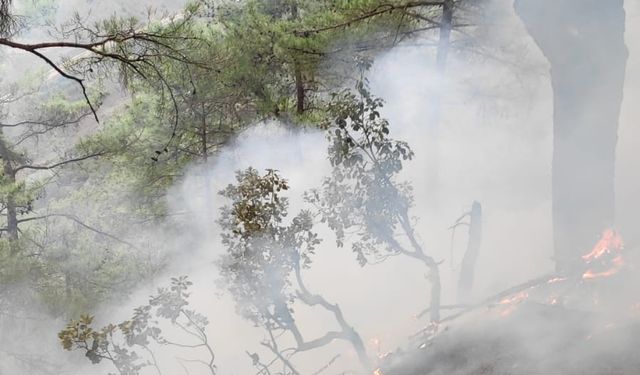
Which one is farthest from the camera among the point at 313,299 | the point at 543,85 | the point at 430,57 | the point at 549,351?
the point at 543,85

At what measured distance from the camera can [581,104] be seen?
7.38 meters

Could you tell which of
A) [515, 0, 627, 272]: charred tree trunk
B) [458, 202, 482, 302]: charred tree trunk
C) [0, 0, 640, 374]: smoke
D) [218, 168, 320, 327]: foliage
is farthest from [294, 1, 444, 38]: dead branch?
[218, 168, 320, 327]: foliage

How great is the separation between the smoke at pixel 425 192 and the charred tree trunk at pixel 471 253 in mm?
768

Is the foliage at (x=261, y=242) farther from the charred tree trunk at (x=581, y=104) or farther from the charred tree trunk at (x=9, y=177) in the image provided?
the charred tree trunk at (x=9, y=177)

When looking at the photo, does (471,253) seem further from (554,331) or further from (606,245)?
(554,331)

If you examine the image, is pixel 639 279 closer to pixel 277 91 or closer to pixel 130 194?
pixel 277 91

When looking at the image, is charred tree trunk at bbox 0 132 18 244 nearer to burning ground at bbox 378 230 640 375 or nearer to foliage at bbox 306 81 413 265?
foliage at bbox 306 81 413 265

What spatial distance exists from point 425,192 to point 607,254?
26.6 ft

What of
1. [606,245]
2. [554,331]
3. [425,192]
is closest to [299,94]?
[425,192]

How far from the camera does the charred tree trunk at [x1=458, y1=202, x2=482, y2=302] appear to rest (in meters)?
9.57

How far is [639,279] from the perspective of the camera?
21.8ft

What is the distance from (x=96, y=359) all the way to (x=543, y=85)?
16473 millimetres

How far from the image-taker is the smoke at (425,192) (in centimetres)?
1159

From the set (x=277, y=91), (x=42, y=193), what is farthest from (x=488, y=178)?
(x=42, y=193)
